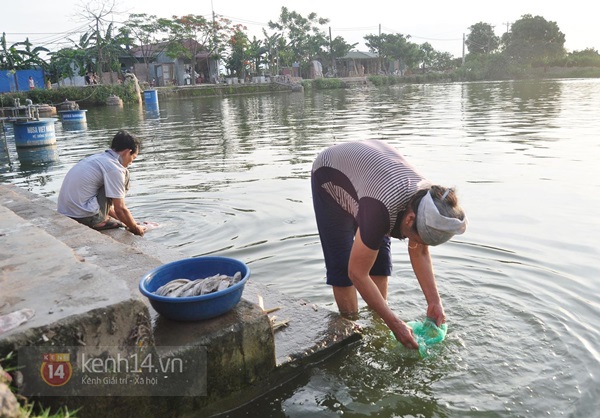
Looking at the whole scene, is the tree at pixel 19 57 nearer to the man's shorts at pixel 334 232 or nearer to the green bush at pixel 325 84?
the green bush at pixel 325 84

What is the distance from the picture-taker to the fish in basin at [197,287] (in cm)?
293

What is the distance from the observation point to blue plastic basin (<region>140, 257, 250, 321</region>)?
2768mm

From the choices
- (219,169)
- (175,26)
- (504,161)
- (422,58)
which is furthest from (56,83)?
(422,58)

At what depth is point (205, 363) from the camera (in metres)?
2.79

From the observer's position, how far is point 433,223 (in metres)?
2.63

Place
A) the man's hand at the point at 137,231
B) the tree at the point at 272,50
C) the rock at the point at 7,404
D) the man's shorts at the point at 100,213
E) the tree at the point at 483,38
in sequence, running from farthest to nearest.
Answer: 1. the tree at the point at 483,38
2. the tree at the point at 272,50
3. the man's hand at the point at 137,231
4. the man's shorts at the point at 100,213
5. the rock at the point at 7,404

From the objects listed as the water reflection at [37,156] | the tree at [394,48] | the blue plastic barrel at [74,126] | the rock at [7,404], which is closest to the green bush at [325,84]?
the tree at [394,48]

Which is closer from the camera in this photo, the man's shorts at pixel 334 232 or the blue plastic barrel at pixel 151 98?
the man's shorts at pixel 334 232

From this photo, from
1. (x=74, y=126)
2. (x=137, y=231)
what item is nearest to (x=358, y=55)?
(x=74, y=126)

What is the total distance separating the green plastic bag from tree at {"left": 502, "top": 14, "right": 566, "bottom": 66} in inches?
2783

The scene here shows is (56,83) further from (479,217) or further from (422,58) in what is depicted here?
(422,58)

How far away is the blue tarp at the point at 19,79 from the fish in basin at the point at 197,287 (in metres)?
39.6

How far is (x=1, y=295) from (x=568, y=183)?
820 cm

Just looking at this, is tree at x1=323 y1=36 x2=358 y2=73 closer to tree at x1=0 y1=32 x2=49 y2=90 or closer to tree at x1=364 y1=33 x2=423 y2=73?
tree at x1=364 y1=33 x2=423 y2=73
